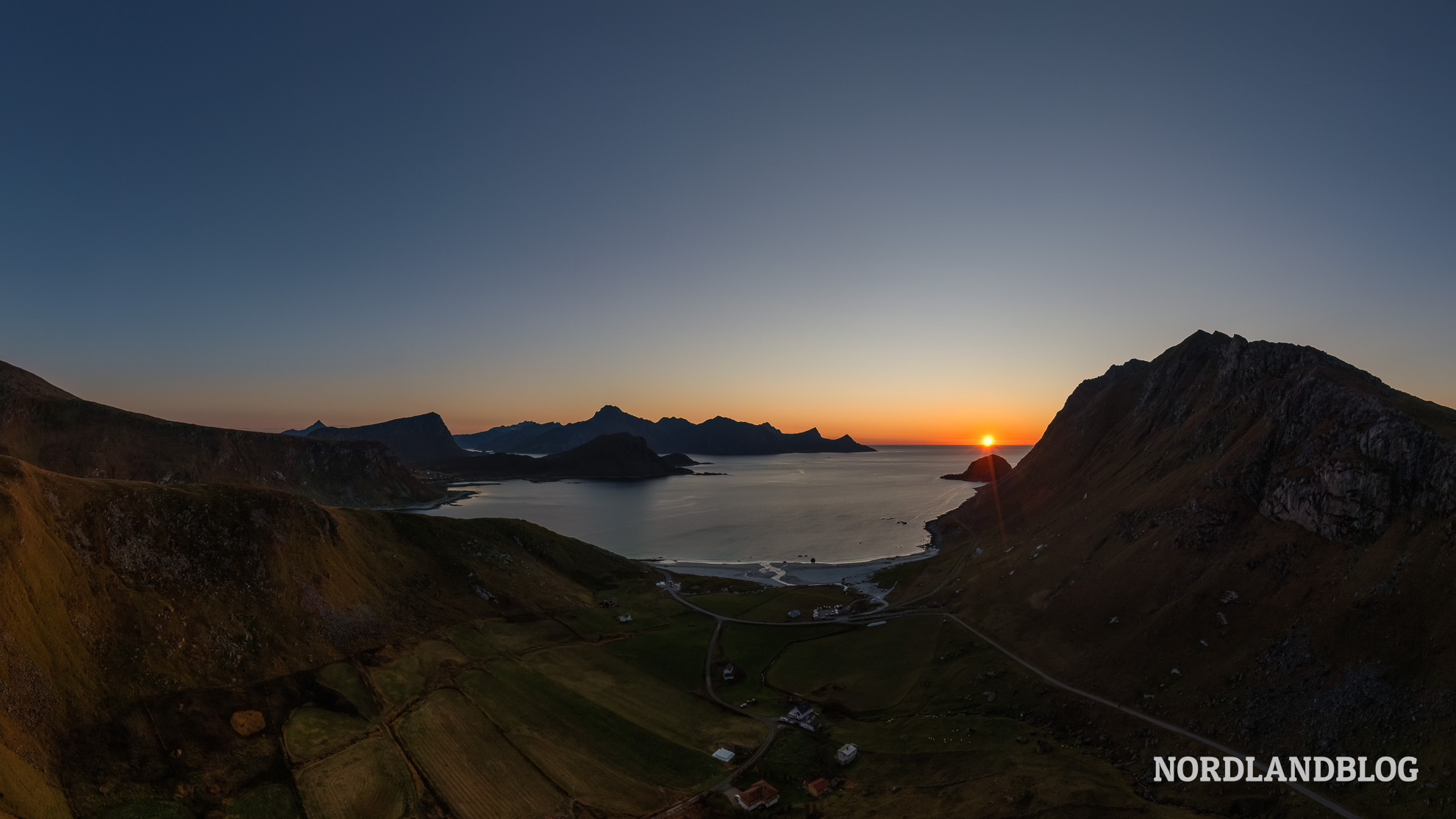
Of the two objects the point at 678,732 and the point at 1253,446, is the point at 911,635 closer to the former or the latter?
the point at 678,732

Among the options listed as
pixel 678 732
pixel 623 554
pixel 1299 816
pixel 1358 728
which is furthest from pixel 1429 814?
pixel 623 554

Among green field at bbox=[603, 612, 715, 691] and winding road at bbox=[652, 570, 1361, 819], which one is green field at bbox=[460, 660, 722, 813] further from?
green field at bbox=[603, 612, 715, 691]

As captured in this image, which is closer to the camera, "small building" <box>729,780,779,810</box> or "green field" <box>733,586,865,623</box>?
"small building" <box>729,780,779,810</box>

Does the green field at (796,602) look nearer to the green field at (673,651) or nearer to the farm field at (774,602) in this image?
the farm field at (774,602)

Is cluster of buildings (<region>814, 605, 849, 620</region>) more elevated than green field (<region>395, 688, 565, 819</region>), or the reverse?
green field (<region>395, 688, 565, 819</region>)

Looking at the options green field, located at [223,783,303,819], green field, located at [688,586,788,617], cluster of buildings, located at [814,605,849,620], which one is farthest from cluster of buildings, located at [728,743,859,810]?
green field, located at [688,586,788,617]

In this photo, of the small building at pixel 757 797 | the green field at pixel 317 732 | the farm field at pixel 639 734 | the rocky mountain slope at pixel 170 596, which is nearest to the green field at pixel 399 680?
the farm field at pixel 639 734
